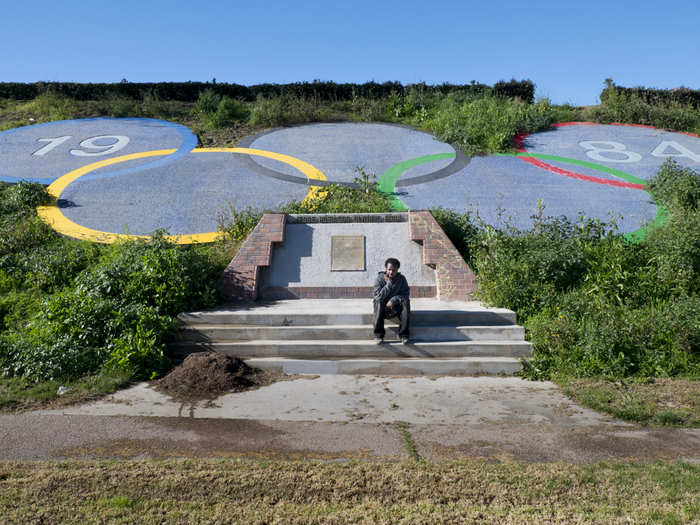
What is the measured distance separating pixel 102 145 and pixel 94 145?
0.79 feet

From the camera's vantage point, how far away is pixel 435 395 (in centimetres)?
632

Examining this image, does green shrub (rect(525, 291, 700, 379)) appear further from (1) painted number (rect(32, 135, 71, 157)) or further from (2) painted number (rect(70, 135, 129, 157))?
(1) painted number (rect(32, 135, 71, 157))

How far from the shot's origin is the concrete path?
4.73 m

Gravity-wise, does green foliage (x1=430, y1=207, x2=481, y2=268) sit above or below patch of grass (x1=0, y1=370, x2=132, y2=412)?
above

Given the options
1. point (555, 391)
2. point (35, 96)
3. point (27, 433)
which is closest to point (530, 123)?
point (555, 391)

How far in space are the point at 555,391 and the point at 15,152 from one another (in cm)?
1570

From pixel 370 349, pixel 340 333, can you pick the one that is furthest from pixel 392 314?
pixel 340 333

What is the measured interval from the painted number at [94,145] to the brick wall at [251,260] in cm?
846

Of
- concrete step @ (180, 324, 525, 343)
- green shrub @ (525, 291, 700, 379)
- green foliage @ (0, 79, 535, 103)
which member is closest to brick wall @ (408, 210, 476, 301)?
concrete step @ (180, 324, 525, 343)

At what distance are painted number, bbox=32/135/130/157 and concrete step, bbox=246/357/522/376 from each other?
1133 cm

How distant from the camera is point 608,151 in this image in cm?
1612

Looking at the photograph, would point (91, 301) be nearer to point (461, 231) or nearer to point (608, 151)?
point (461, 231)

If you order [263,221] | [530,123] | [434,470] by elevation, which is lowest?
[434,470]

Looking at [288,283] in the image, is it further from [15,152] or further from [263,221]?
[15,152]
